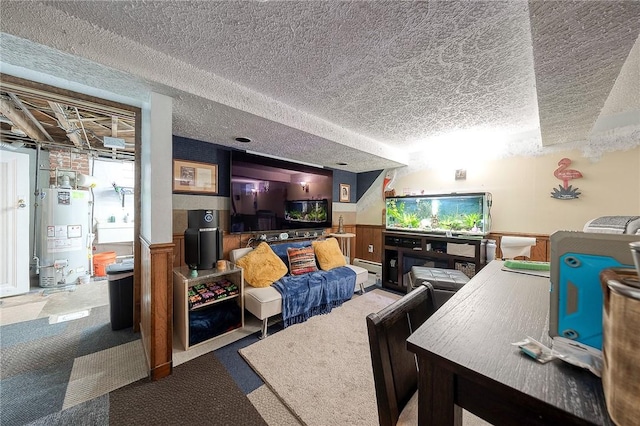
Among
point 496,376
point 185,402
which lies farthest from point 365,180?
point 496,376

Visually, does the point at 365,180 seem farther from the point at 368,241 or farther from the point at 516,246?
the point at 516,246

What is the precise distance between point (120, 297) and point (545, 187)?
4.85 m

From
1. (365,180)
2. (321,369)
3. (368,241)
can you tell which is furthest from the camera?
(365,180)

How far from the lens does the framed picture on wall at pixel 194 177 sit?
2471 millimetres

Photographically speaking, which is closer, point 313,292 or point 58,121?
point 313,292

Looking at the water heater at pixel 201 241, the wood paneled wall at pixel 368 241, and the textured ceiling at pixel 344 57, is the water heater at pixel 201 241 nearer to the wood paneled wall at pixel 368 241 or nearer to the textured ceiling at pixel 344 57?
the textured ceiling at pixel 344 57

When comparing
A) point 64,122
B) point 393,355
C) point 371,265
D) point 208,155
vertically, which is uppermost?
point 64,122

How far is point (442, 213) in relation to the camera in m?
3.26

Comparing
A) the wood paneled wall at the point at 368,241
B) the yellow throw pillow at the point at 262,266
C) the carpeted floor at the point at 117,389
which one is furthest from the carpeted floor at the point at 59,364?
the wood paneled wall at the point at 368,241

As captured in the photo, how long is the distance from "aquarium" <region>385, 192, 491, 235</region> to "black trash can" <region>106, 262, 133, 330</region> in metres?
3.53

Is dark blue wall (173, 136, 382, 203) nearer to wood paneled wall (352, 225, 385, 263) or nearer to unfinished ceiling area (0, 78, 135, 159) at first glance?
unfinished ceiling area (0, 78, 135, 159)

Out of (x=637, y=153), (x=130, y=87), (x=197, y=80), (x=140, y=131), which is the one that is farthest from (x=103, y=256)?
(x=637, y=153)

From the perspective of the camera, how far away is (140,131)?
6.87ft

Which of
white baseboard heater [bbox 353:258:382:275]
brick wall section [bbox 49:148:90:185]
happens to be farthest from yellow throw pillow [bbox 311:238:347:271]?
brick wall section [bbox 49:148:90:185]
